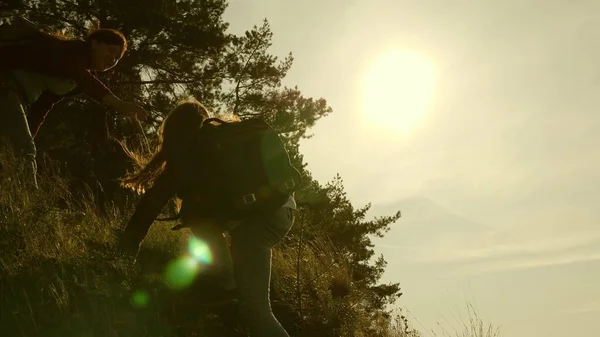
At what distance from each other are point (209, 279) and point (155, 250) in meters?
0.61

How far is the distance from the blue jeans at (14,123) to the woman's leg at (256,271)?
2088mm

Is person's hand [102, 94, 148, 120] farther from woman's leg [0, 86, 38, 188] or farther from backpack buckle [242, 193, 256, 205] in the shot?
backpack buckle [242, 193, 256, 205]

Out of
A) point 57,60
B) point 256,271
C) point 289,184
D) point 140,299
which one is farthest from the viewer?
point 57,60

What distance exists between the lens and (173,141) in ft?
11.7

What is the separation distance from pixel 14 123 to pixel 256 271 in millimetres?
2539

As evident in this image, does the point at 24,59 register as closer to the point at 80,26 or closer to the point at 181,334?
the point at 181,334

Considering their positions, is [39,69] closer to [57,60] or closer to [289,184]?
[57,60]

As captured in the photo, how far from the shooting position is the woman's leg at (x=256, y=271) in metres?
3.17

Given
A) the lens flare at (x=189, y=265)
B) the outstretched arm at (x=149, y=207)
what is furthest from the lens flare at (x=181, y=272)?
the outstretched arm at (x=149, y=207)

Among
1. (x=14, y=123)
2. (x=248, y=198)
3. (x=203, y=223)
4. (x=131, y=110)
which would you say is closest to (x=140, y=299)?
(x=203, y=223)

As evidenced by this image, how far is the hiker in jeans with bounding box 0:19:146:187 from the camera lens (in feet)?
14.7

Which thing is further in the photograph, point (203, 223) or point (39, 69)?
point (39, 69)

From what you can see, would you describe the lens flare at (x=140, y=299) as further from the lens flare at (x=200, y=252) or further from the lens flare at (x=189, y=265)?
the lens flare at (x=200, y=252)

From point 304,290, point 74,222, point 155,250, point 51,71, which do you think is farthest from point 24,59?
point 304,290
